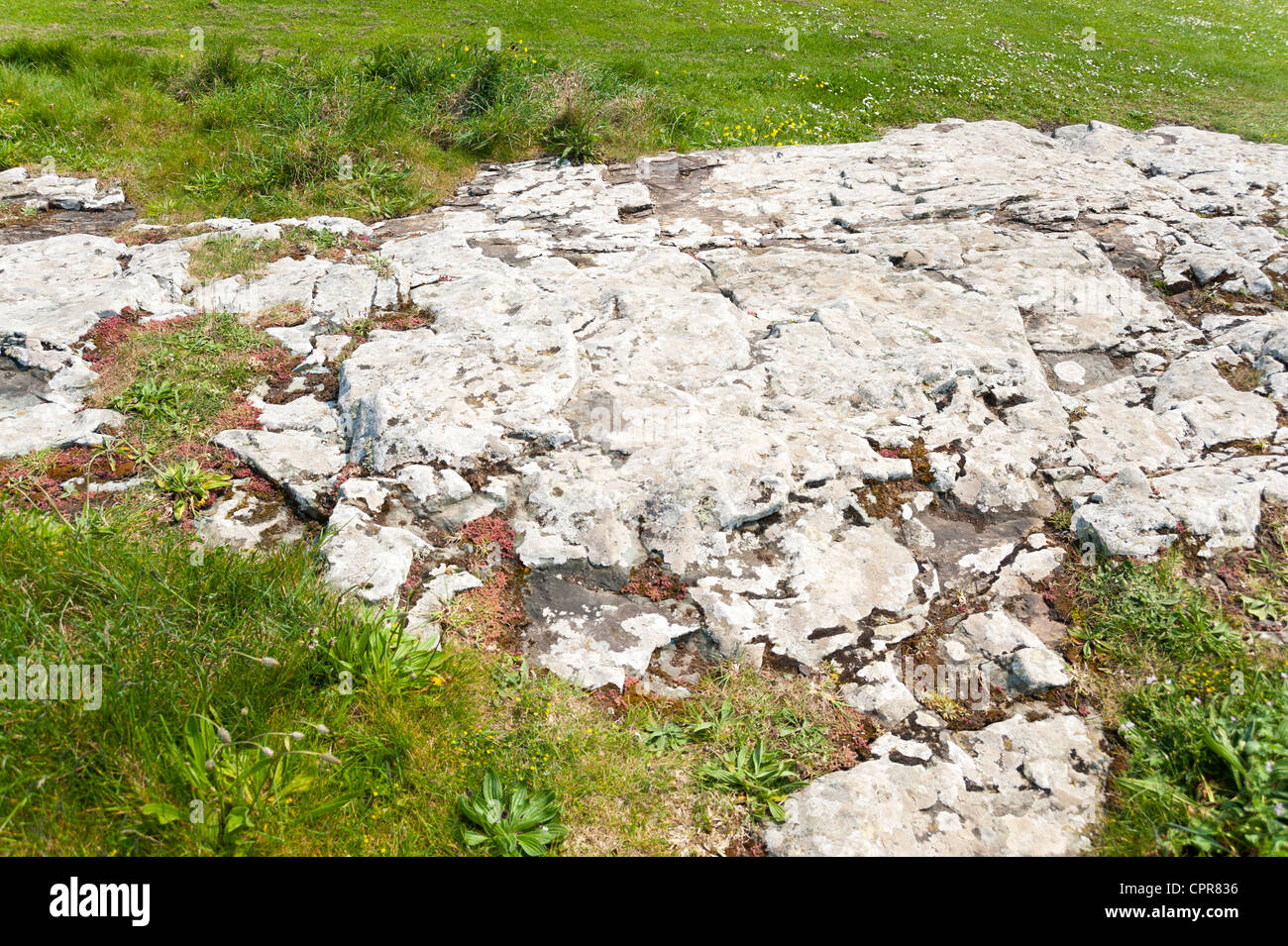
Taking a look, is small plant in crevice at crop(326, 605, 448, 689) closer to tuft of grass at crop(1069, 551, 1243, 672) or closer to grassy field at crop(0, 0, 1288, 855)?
grassy field at crop(0, 0, 1288, 855)

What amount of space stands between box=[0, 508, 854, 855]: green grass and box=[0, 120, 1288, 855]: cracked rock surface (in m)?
0.35

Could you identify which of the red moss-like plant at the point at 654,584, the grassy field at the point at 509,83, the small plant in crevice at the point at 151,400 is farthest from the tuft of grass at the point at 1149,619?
the grassy field at the point at 509,83

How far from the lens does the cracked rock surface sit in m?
4.49

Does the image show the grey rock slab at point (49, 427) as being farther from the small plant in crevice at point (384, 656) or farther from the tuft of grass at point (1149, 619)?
the tuft of grass at point (1149, 619)

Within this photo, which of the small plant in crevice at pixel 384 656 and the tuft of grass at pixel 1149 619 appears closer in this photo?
the small plant in crevice at pixel 384 656

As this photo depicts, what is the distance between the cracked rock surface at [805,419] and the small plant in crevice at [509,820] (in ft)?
2.93

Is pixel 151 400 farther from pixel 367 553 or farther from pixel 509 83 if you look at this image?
pixel 509 83

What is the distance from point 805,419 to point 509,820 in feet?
12.6

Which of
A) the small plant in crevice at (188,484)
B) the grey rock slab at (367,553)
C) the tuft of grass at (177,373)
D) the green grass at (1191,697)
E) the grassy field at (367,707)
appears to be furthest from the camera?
the tuft of grass at (177,373)

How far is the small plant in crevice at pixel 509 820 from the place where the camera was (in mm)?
3469

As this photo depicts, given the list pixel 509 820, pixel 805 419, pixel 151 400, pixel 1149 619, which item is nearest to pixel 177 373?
pixel 151 400

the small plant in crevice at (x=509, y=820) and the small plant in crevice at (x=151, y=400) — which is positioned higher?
the small plant in crevice at (x=151, y=400)

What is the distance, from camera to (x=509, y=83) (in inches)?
490

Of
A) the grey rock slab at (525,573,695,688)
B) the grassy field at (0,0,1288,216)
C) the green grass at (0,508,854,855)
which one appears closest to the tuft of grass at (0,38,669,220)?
the grassy field at (0,0,1288,216)
